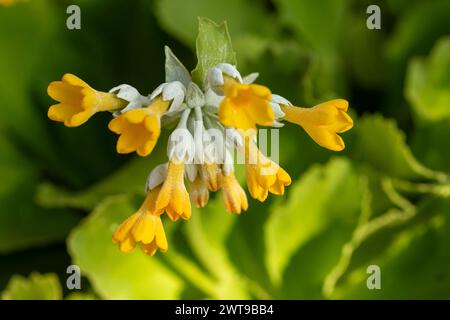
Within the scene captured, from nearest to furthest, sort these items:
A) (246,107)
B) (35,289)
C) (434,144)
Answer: (246,107) < (35,289) < (434,144)

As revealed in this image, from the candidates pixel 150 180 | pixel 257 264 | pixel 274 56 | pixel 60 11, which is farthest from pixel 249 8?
pixel 150 180

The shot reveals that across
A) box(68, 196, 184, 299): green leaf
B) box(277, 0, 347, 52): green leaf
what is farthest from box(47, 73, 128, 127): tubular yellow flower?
box(277, 0, 347, 52): green leaf

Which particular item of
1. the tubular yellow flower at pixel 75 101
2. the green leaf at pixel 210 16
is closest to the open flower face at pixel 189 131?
the tubular yellow flower at pixel 75 101

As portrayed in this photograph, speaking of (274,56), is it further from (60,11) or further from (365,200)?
(60,11)

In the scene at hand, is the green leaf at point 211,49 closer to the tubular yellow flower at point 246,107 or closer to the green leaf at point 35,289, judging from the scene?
the tubular yellow flower at point 246,107

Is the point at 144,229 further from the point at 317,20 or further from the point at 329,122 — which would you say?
the point at 317,20

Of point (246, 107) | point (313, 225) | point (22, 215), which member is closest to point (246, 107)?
point (246, 107)
